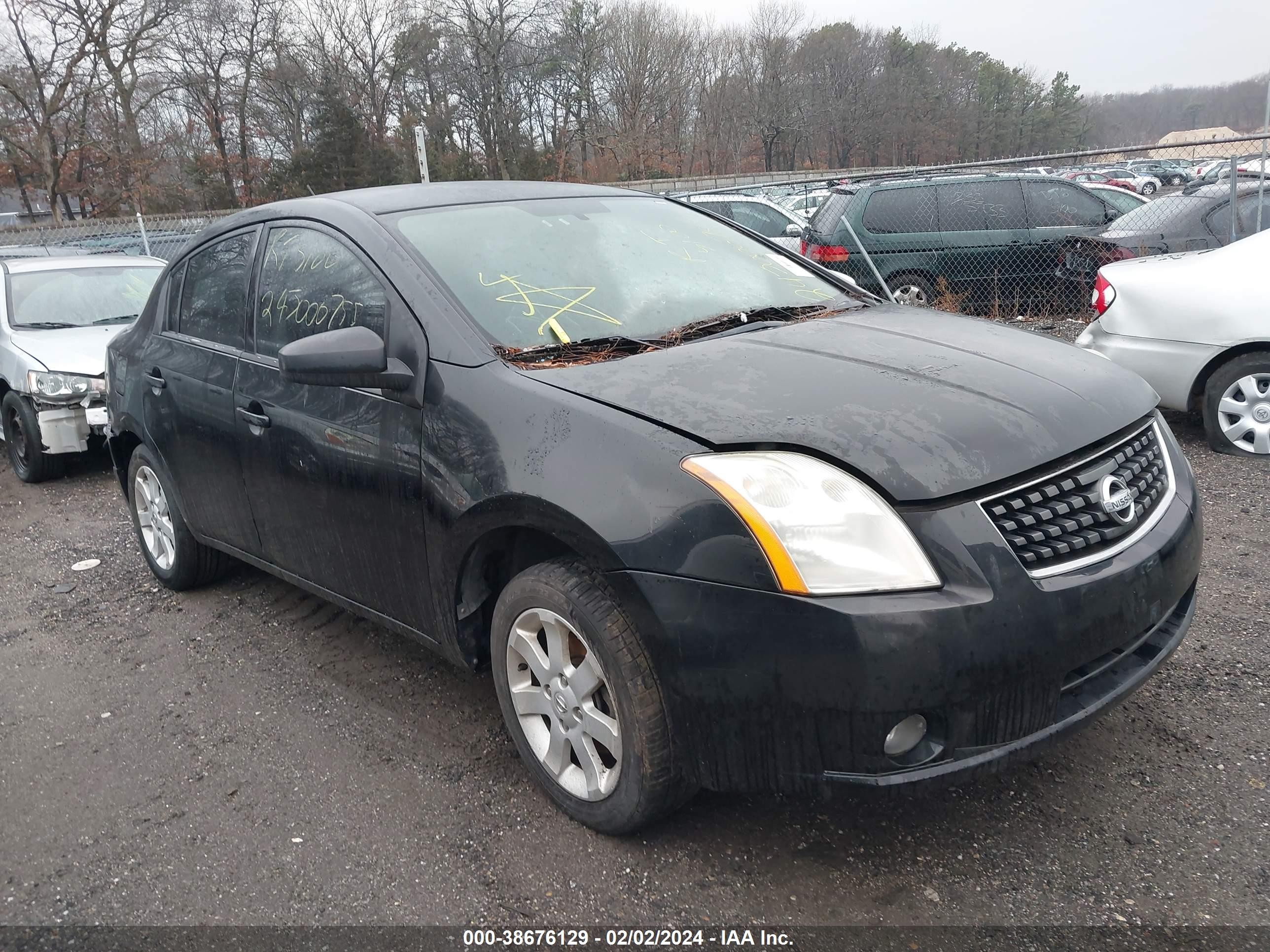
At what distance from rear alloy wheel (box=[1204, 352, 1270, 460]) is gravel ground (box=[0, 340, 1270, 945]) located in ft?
6.44

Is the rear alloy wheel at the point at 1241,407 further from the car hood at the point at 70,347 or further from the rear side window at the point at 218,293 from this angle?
the car hood at the point at 70,347

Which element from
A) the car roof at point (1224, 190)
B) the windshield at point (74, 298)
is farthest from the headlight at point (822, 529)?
the car roof at point (1224, 190)

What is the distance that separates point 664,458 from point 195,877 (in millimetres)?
1702

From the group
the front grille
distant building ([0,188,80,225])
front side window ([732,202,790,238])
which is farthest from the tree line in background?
the front grille

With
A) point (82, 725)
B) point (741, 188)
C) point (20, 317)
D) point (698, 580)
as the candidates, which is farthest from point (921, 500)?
point (741, 188)

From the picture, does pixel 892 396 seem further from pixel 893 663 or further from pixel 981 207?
pixel 981 207

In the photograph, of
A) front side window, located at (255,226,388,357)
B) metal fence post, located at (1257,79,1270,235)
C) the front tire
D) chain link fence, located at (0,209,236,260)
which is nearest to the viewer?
the front tire

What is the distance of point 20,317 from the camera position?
724 cm

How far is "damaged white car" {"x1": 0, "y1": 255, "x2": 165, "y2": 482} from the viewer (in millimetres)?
6582

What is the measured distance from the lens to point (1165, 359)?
5.50 meters

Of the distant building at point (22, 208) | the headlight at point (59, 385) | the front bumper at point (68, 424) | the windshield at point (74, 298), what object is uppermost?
the distant building at point (22, 208)

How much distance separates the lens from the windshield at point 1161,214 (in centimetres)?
922

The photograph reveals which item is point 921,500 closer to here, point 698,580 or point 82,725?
point 698,580

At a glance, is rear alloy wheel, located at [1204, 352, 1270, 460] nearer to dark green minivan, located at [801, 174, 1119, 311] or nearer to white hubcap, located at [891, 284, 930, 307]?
dark green minivan, located at [801, 174, 1119, 311]
